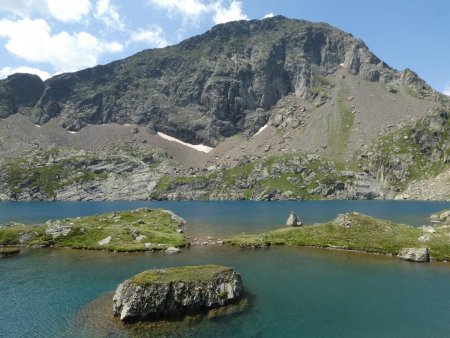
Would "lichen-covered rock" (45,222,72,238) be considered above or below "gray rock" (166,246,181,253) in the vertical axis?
above

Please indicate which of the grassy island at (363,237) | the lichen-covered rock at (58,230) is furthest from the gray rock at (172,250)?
the lichen-covered rock at (58,230)

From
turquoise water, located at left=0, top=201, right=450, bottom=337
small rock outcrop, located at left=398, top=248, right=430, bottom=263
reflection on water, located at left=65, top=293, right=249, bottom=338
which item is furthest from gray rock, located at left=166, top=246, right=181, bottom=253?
small rock outcrop, located at left=398, top=248, right=430, bottom=263

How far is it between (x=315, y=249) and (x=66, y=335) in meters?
56.3

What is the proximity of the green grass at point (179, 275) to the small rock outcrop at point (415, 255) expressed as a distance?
40275 millimetres

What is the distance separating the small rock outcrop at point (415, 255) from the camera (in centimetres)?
6931

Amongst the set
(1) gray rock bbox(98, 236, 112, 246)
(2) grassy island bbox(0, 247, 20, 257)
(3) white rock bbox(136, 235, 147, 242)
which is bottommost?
(2) grassy island bbox(0, 247, 20, 257)

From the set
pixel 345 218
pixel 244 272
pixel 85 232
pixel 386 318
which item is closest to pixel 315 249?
pixel 345 218

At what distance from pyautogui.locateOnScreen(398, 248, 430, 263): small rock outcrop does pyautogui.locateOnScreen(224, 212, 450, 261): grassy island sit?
203cm

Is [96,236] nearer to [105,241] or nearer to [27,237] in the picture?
[105,241]

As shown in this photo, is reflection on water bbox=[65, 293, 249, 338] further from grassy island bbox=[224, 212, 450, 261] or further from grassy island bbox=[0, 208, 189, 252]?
grassy island bbox=[224, 212, 450, 261]

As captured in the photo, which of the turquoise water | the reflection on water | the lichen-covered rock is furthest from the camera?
the lichen-covered rock

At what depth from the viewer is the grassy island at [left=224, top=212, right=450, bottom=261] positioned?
249 feet

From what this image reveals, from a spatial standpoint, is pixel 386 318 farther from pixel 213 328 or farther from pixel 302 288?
pixel 213 328

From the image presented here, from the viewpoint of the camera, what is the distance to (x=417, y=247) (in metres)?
74.3
